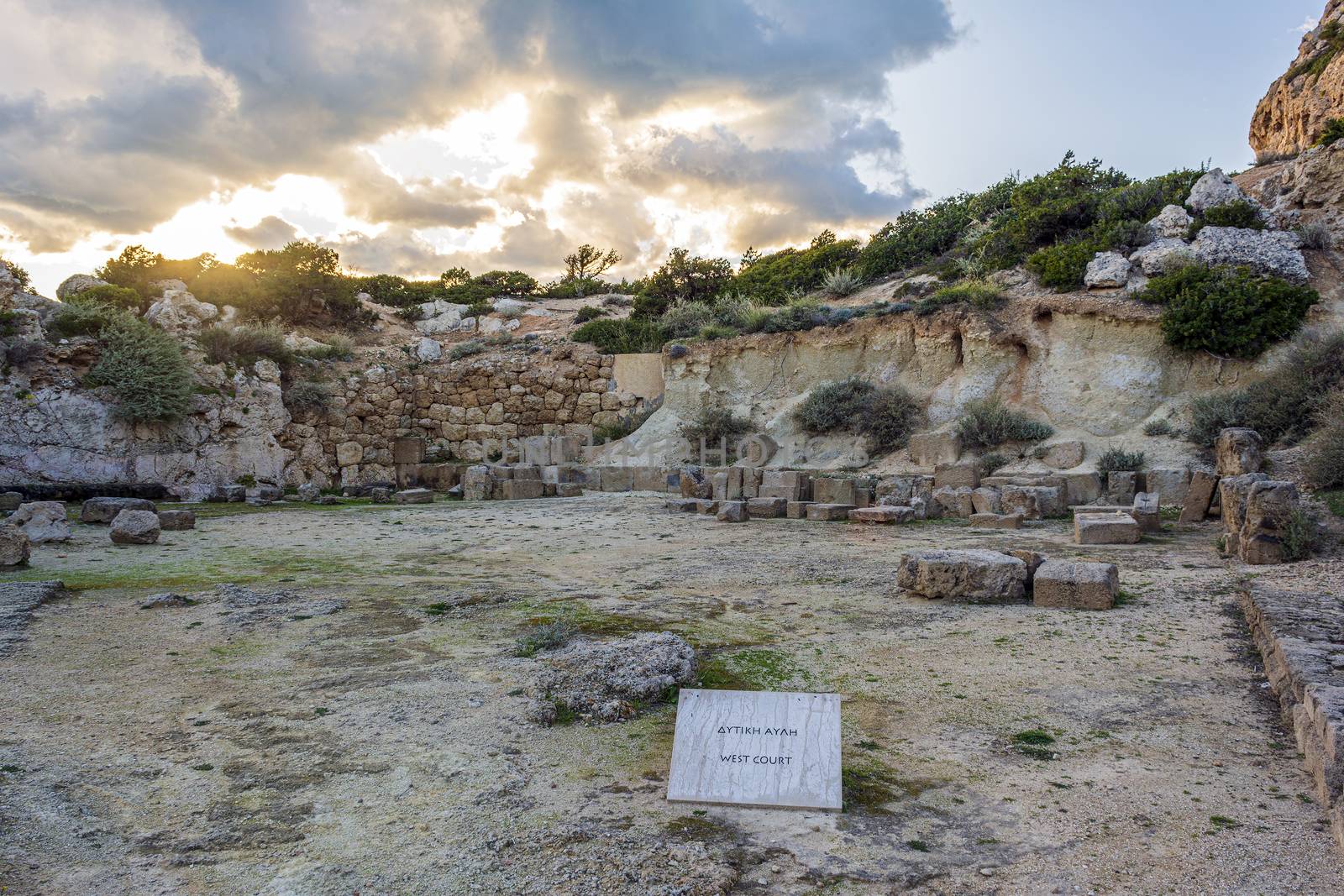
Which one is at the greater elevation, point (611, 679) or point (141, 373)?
point (141, 373)

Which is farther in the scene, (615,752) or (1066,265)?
(1066,265)

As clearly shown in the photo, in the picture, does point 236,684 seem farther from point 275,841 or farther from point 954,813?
point 954,813

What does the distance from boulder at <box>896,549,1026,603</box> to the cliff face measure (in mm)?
21895

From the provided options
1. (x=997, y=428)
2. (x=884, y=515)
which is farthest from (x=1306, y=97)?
(x=884, y=515)

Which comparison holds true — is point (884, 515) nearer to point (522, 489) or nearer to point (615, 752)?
point (522, 489)

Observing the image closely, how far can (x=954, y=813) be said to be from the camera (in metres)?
3.35

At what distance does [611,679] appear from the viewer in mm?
4660

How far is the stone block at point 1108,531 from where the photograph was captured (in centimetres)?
1000

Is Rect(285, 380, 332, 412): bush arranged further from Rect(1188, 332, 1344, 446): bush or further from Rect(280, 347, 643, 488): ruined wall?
Rect(1188, 332, 1344, 446): bush

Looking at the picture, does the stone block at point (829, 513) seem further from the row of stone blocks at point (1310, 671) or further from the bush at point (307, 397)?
the bush at point (307, 397)

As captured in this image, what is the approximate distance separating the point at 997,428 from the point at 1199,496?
15.4 feet

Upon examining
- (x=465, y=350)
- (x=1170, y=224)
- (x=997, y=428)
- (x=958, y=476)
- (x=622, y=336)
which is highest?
(x=1170, y=224)

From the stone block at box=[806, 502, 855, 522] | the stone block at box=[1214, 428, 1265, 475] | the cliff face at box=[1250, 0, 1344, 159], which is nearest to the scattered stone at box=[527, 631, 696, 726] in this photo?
the stone block at box=[806, 502, 855, 522]

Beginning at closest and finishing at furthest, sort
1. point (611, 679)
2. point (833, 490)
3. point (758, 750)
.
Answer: point (758, 750), point (611, 679), point (833, 490)
